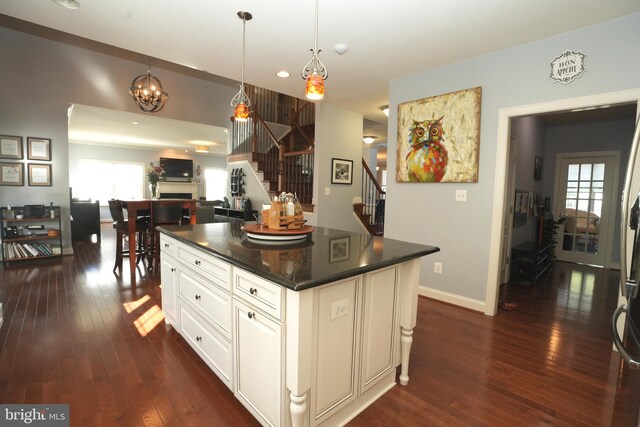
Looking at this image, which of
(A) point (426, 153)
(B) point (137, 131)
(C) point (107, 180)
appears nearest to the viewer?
(A) point (426, 153)

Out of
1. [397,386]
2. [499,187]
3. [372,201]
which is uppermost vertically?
[499,187]

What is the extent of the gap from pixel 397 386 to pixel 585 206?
5.76 meters

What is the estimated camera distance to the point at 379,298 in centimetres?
176

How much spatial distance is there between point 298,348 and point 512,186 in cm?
352

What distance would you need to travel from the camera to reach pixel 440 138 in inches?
133

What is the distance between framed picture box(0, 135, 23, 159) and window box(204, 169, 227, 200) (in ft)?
23.8

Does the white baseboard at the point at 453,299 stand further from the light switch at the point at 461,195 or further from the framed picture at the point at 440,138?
the framed picture at the point at 440,138

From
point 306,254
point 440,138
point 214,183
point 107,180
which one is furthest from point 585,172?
point 107,180

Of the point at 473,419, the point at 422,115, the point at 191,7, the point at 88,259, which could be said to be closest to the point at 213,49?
the point at 191,7

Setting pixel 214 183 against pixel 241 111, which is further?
pixel 214 183

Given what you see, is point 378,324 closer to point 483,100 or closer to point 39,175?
point 483,100

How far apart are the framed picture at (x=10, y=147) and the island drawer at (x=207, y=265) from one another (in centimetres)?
454

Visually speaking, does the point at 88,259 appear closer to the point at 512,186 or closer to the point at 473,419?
the point at 473,419

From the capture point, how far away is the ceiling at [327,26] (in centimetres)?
235
